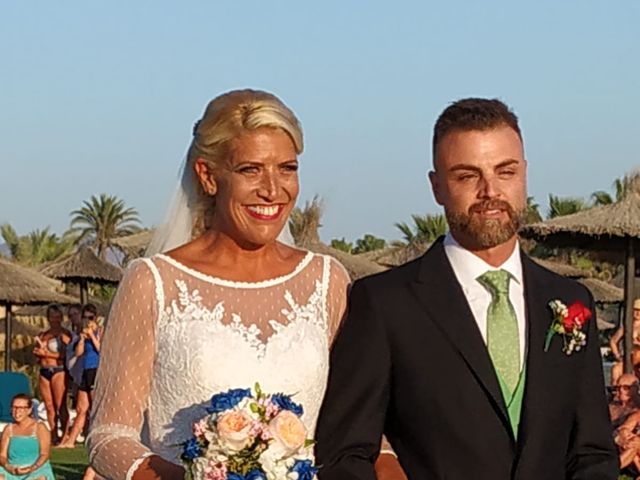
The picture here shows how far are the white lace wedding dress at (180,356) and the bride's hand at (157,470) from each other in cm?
4

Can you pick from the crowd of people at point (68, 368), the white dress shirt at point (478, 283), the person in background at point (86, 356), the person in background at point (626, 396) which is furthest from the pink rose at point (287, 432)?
the person in background at point (86, 356)

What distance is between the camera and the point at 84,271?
29.5 metres

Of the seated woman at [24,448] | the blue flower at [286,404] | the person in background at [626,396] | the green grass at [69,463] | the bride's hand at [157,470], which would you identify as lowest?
the green grass at [69,463]

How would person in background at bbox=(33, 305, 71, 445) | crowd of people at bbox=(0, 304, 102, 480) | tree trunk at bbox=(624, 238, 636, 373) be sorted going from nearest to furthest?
tree trunk at bbox=(624, 238, 636, 373) → crowd of people at bbox=(0, 304, 102, 480) → person in background at bbox=(33, 305, 71, 445)

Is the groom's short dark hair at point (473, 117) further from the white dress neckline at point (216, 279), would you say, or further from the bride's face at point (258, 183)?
the white dress neckline at point (216, 279)

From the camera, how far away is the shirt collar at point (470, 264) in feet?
13.9

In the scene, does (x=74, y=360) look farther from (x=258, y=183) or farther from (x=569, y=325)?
(x=569, y=325)

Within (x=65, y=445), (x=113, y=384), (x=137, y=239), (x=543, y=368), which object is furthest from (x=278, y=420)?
(x=137, y=239)

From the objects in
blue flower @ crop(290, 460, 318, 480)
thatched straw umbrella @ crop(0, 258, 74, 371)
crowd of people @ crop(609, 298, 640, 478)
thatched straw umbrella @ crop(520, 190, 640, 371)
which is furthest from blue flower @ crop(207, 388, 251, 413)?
thatched straw umbrella @ crop(0, 258, 74, 371)

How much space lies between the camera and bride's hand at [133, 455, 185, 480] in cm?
393

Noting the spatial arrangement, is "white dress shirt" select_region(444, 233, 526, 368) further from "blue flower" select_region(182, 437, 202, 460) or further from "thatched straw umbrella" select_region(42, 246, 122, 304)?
"thatched straw umbrella" select_region(42, 246, 122, 304)

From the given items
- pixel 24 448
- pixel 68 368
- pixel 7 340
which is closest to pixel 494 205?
pixel 24 448

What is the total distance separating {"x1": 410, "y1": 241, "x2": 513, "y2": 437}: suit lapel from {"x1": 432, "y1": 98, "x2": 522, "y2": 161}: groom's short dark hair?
1.14 ft

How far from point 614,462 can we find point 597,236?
16578 mm
